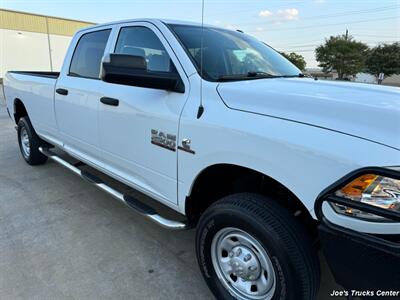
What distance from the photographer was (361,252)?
4.79ft

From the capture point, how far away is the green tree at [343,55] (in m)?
47.7

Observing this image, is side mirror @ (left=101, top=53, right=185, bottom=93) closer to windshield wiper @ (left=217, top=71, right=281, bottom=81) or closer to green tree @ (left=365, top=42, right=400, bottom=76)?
windshield wiper @ (left=217, top=71, right=281, bottom=81)

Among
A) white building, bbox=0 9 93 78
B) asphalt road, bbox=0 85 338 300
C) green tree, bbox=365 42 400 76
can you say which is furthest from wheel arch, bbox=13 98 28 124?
green tree, bbox=365 42 400 76

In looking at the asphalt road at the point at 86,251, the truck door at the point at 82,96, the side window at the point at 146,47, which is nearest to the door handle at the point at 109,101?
the truck door at the point at 82,96

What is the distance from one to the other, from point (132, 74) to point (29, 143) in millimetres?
3489

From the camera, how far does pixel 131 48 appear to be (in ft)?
9.73

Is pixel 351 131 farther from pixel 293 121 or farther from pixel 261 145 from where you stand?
pixel 261 145

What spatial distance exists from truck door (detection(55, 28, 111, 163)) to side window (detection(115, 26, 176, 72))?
37 cm

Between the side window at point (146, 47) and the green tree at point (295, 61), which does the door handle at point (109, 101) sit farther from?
the green tree at point (295, 61)

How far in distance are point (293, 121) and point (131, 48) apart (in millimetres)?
1790

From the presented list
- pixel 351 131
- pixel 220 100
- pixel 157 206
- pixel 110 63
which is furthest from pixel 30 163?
pixel 351 131

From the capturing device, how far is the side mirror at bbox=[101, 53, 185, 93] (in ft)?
7.20

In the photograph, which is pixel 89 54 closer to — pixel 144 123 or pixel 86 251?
pixel 144 123

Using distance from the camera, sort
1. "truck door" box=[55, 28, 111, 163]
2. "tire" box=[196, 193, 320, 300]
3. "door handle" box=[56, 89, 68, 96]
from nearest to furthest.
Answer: "tire" box=[196, 193, 320, 300] → "truck door" box=[55, 28, 111, 163] → "door handle" box=[56, 89, 68, 96]
